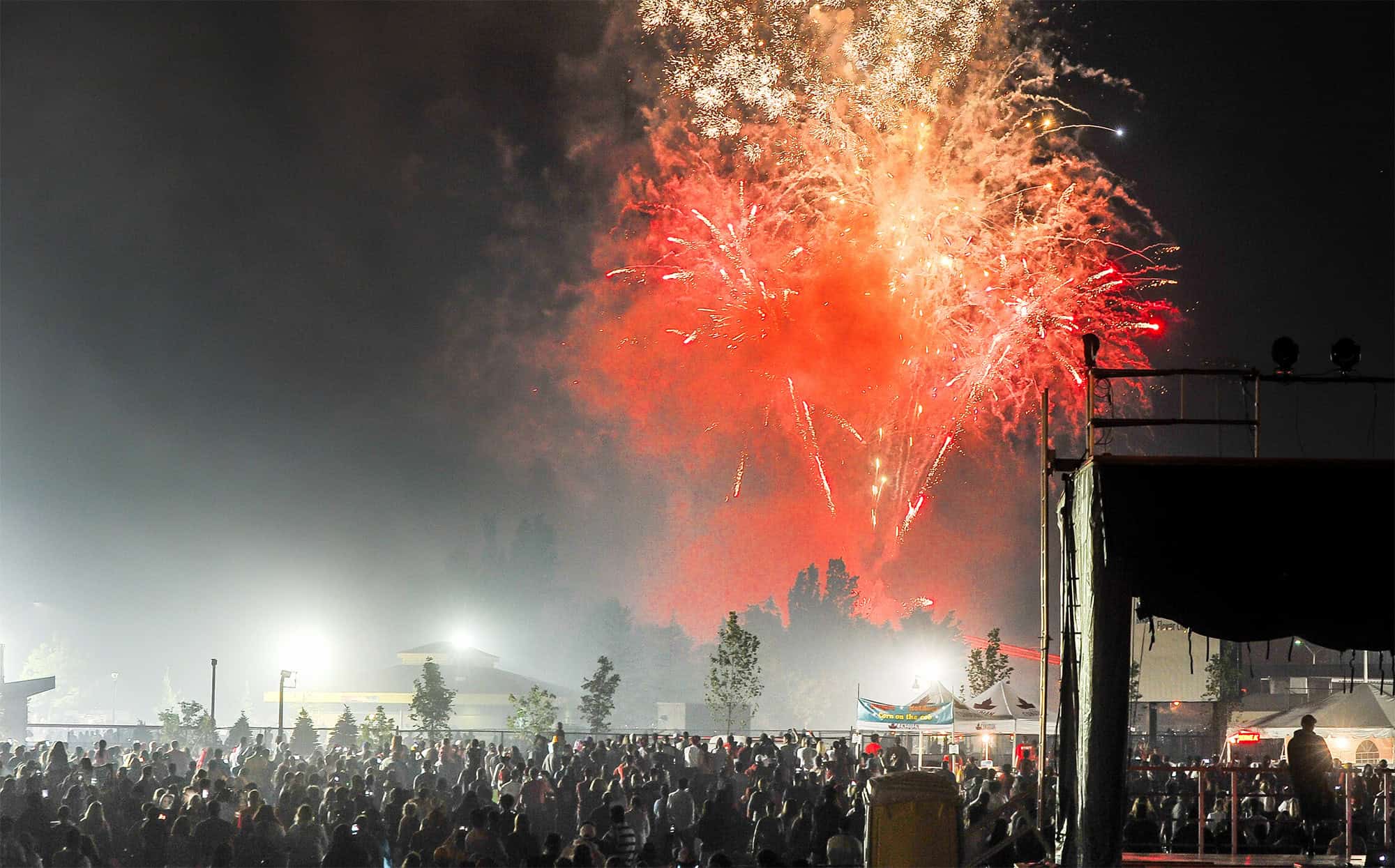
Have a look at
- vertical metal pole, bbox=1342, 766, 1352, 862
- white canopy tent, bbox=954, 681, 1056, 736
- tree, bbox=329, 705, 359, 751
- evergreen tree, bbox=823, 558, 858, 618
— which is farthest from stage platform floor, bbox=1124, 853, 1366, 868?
evergreen tree, bbox=823, 558, 858, 618

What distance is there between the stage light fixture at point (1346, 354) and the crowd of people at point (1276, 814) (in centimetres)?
392

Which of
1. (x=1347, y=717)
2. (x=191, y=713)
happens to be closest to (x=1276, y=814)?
(x=1347, y=717)

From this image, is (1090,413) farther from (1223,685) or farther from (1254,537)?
(1223,685)

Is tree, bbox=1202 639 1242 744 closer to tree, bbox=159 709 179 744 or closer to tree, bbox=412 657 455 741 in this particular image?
tree, bbox=412 657 455 741

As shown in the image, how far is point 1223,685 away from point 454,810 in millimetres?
36221

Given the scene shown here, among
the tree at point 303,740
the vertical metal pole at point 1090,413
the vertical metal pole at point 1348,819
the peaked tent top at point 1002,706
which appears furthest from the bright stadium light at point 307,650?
the vertical metal pole at point 1090,413

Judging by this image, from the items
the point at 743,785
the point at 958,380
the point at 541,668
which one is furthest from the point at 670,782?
the point at 541,668

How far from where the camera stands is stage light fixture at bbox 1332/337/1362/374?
1033 cm

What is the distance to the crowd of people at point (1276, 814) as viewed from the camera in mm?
12570

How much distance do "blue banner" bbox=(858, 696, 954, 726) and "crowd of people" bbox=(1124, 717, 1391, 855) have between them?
7595mm

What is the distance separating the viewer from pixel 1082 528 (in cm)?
1029

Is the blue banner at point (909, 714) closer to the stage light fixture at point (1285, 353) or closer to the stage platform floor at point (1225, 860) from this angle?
the stage platform floor at point (1225, 860)

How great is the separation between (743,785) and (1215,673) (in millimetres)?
32272

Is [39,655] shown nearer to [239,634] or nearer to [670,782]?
[239,634]
